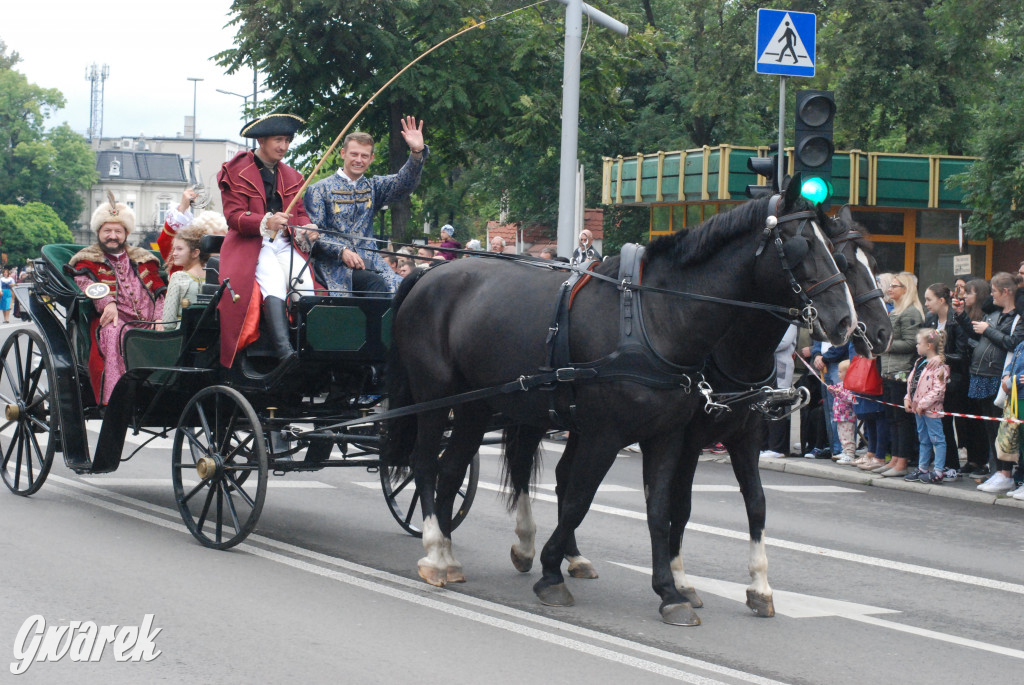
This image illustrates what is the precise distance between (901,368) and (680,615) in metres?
7.00

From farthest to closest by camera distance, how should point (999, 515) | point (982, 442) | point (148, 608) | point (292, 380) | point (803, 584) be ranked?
1. point (982, 442)
2. point (999, 515)
3. point (292, 380)
4. point (803, 584)
5. point (148, 608)

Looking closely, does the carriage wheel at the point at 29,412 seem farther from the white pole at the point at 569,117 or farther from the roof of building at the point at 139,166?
the roof of building at the point at 139,166

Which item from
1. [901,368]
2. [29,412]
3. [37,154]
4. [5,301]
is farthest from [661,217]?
[37,154]

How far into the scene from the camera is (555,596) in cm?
634

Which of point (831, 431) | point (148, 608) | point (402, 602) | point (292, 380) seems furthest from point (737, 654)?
point (831, 431)

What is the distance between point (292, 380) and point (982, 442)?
699 centimetres

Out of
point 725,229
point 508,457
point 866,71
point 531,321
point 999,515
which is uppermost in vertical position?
point 866,71

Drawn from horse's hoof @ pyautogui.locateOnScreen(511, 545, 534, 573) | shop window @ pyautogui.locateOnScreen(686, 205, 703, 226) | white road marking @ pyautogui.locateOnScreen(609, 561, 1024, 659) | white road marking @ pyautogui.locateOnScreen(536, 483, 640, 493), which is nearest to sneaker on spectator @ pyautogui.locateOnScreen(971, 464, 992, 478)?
white road marking @ pyautogui.locateOnScreen(536, 483, 640, 493)

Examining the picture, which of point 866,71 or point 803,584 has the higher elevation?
point 866,71

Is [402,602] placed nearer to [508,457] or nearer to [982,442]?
[508,457]

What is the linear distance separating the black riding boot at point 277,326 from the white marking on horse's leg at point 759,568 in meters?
2.90

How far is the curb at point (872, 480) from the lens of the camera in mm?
11016

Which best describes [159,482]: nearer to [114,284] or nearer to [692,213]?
[114,284]

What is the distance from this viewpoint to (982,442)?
39.3ft
